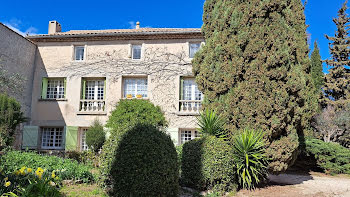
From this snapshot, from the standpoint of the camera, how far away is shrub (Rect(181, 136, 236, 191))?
7.34 meters

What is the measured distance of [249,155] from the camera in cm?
762

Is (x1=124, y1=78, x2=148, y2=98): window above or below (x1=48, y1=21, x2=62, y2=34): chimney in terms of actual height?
below

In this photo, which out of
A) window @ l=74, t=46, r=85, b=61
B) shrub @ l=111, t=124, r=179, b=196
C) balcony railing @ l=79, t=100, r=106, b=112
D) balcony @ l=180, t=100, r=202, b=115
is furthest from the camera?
window @ l=74, t=46, r=85, b=61

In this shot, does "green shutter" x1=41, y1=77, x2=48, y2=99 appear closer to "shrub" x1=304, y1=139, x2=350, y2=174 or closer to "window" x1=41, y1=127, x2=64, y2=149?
"window" x1=41, y1=127, x2=64, y2=149

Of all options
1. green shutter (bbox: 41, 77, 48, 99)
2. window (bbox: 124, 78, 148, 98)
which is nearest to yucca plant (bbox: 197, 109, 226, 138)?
window (bbox: 124, 78, 148, 98)

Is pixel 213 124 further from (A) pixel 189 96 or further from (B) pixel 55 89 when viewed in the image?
(B) pixel 55 89

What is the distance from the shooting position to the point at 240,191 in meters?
7.86

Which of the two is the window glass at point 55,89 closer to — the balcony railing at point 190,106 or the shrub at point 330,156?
the balcony railing at point 190,106

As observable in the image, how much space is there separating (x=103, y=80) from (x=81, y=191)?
467 inches

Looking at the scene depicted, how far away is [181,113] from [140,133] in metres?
10.9

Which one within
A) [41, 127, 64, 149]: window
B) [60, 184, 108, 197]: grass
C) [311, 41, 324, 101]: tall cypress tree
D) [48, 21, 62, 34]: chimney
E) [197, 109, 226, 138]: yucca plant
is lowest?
[60, 184, 108, 197]: grass

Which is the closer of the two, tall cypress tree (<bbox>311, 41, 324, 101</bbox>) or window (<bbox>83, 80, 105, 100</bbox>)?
window (<bbox>83, 80, 105, 100</bbox>)

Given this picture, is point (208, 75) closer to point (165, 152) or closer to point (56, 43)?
point (165, 152)

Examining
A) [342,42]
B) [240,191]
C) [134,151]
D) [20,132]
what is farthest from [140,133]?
[342,42]
